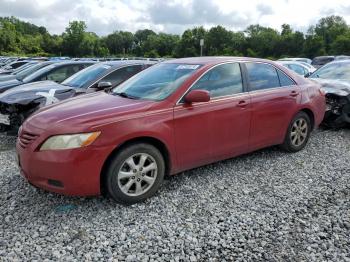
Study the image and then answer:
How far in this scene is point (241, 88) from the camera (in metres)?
4.91

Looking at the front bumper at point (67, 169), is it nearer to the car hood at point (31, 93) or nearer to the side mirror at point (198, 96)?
the side mirror at point (198, 96)

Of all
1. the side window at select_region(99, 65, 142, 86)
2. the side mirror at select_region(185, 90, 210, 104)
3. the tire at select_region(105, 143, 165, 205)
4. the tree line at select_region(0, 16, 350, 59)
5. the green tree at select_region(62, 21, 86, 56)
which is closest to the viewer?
the tire at select_region(105, 143, 165, 205)

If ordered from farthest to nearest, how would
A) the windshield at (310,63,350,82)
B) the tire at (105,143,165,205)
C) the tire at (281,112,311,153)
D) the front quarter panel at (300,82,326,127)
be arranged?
the windshield at (310,63,350,82)
the front quarter panel at (300,82,326,127)
the tire at (281,112,311,153)
the tire at (105,143,165,205)

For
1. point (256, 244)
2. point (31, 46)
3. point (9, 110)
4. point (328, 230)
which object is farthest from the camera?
point (31, 46)

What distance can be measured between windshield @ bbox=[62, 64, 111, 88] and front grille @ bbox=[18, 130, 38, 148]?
3509mm

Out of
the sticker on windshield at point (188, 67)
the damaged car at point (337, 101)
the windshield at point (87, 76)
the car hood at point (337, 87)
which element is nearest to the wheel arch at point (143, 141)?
the sticker on windshield at point (188, 67)

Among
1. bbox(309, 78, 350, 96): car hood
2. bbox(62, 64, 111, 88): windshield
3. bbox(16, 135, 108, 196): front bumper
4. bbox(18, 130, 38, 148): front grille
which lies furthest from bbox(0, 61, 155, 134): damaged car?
bbox(309, 78, 350, 96): car hood

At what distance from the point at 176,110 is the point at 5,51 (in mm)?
74353

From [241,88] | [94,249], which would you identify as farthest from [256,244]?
[241,88]

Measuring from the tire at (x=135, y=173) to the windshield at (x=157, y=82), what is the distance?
709mm

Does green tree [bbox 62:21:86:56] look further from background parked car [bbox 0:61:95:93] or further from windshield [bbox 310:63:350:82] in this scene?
windshield [bbox 310:63:350:82]

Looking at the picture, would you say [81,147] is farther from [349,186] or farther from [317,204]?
[349,186]

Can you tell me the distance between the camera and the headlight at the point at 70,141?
11.9ft

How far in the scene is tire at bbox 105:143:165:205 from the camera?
381 centimetres
